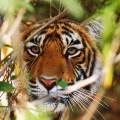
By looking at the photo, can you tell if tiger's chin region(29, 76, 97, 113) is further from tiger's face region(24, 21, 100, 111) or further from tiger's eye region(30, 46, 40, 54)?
tiger's eye region(30, 46, 40, 54)

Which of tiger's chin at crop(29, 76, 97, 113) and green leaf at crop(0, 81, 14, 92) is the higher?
tiger's chin at crop(29, 76, 97, 113)

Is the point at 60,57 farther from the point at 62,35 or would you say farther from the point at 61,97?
the point at 61,97

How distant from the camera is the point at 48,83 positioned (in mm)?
2521

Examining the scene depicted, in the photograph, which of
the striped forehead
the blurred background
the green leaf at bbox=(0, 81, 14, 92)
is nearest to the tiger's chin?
the blurred background

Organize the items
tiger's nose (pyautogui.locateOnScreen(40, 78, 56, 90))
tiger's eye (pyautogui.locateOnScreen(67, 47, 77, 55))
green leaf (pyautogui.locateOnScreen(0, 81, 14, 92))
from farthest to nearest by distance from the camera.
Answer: tiger's eye (pyautogui.locateOnScreen(67, 47, 77, 55)), tiger's nose (pyautogui.locateOnScreen(40, 78, 56, 90)), green leaf (pyautogui.locateOnScreen(0, 81, 14, 92))

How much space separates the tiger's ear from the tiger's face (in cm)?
4

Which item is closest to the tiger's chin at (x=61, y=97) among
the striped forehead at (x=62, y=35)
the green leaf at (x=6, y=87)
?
the striped forehead at (x=62, y=35)

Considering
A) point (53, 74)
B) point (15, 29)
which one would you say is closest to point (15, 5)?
point (15, 29)

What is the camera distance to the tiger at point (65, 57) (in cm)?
270

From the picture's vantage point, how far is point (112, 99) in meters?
3.08

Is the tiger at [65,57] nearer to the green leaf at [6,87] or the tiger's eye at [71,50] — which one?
the tiger's eye at [71,50]

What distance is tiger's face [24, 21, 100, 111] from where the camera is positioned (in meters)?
2.69

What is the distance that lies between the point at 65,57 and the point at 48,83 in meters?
0.34

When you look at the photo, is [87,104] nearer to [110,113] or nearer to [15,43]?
[110,113]
